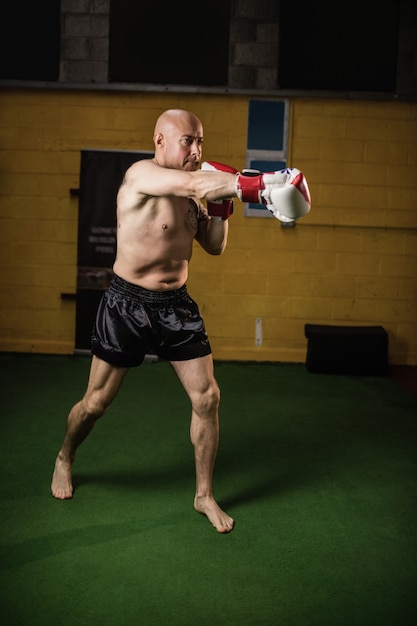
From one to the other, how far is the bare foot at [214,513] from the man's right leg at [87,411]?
0.55 metres

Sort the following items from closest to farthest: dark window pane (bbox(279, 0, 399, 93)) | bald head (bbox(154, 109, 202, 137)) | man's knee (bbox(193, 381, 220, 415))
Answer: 1. bald head (bbox(154, 109, 202, 137))
2. man's knee (bbox(193, 381, 220, 415))
3. dark window pane (bbox(279, 0, 399, 93))

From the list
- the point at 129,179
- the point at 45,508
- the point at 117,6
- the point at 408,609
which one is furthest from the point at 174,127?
the point at 117,6

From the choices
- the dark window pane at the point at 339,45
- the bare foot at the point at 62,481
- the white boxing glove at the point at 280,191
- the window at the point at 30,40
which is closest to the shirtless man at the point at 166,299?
the bare foot at the point at 62,481

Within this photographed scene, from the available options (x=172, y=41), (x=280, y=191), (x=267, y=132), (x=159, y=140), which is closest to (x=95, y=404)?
(x=159, y=140)

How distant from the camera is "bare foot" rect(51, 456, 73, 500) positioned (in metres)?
2.70

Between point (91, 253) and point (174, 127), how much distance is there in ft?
11.9

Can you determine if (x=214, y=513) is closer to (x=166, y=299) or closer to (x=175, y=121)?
(x=166, y=299)

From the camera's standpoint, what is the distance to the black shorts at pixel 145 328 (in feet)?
8.27

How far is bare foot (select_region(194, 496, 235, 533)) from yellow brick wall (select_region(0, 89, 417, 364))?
3461mm

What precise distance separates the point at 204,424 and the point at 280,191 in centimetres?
107

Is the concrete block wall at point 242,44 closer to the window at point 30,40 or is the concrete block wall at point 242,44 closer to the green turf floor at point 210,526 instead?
A: the window at point 30,40

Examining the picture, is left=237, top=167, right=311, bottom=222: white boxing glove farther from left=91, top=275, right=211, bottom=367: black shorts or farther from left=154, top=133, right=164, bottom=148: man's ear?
left=91, top=275, right=211, bottom=367: black shorts

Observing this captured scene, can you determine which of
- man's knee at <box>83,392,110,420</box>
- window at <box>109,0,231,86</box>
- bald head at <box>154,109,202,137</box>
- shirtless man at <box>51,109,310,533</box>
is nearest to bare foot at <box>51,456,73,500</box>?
shirtless man at <box>51,109,310,533</box>

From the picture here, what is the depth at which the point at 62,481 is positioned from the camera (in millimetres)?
2756
